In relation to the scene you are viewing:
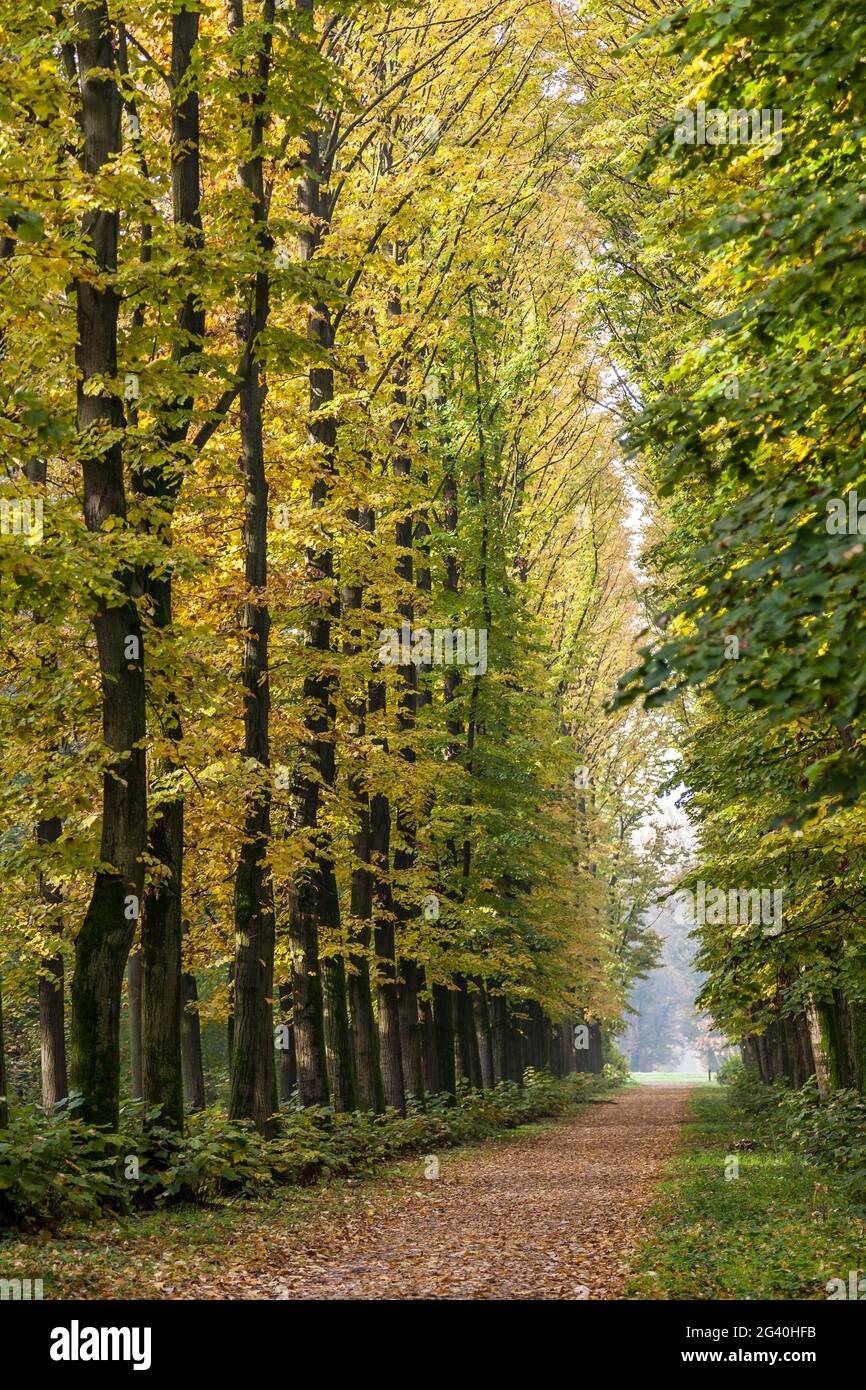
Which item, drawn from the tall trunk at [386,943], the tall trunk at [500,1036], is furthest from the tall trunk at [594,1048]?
the tall trunk at [386,943]

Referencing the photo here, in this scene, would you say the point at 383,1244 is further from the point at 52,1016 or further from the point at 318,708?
the point at 52,1016

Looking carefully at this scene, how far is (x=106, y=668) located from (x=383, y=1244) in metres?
6.09

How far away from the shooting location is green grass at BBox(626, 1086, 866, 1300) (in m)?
9.00

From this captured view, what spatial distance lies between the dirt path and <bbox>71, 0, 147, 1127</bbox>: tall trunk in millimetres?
2626

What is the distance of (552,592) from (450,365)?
12.3 m

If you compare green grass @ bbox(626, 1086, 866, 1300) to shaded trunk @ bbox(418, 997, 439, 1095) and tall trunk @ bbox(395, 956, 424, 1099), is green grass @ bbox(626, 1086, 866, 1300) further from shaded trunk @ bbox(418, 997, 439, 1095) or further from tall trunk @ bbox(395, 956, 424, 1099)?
shaded trunk @ bbox(418, 997, 439, 1095)

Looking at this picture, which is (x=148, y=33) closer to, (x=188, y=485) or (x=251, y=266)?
(x=251, y=266)

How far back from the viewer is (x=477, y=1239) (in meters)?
11.9

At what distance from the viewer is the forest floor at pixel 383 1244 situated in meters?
8.89

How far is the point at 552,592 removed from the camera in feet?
122

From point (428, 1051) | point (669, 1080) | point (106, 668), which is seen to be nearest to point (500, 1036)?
point (428, 1051)

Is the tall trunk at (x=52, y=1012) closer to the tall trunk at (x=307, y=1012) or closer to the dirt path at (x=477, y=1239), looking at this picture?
the tall trunk at (x=307, y=1012)

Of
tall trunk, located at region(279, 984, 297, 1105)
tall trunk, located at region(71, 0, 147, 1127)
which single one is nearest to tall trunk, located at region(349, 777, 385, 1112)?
tall trunk, located at region(279, 984, 297, 1105)

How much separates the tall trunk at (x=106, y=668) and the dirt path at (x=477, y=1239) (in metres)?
2.63
